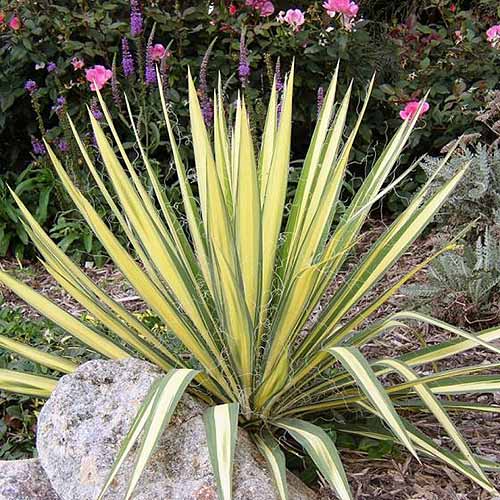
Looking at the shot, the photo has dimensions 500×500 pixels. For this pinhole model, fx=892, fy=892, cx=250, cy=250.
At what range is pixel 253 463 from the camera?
1.97 meters

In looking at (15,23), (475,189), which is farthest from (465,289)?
(15,23)

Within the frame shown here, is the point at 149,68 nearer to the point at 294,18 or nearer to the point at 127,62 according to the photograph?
the point at 127,62

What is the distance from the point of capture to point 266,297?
2.16 metres

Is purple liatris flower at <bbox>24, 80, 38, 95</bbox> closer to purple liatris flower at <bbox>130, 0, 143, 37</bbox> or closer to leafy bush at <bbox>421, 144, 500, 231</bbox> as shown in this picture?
purple liatris flower at <bbox>130, 0, 143, 37</bbox>

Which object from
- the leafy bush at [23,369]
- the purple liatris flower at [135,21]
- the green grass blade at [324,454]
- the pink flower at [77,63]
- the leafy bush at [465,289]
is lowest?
the leafy bush at [23,369]

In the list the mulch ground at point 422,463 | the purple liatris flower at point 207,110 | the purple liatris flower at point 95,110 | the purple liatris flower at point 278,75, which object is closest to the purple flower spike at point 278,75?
the purple liatris flower at point 278,75

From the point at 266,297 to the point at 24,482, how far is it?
2.38 feet

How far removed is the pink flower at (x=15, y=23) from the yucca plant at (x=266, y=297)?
1843 mm

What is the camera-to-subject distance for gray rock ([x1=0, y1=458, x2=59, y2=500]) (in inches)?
82.4

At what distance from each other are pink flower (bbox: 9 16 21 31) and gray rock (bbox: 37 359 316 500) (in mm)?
2349

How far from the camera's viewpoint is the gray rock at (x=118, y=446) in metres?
1.90

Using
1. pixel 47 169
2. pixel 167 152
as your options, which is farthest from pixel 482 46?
pixel 47 169

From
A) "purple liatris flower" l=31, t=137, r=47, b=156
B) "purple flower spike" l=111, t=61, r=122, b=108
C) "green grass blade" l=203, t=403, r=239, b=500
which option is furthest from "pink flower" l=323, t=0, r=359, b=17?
"green grass blade" l=203, t=403, r=239, b=500

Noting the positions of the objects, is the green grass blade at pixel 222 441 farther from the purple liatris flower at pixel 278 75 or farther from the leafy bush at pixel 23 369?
the purple liatris flower at pixel 278 75
